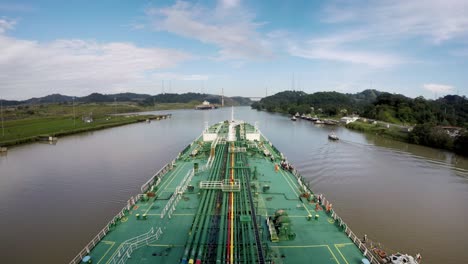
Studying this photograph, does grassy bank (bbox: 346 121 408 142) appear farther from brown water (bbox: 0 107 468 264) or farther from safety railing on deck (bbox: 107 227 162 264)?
safety railing on deck (bbox: 107 227 162 264)

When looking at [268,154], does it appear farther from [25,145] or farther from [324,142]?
[25,145]

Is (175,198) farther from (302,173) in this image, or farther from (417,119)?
(417,119)

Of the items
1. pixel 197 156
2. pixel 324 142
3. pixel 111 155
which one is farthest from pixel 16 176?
pixel 324 142

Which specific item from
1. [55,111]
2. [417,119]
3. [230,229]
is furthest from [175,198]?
[55,111]

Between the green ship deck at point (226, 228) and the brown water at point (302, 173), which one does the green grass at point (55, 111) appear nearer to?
the brown water at point (302, 173)

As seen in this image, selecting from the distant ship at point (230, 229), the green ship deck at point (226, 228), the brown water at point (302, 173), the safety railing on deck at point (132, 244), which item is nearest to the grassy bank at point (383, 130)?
the brown water at point (302, 173)

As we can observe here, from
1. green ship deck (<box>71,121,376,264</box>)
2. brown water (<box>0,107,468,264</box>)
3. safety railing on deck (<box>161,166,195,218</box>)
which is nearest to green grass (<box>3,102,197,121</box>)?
brown water (<box>0,107,468,264</box>)
